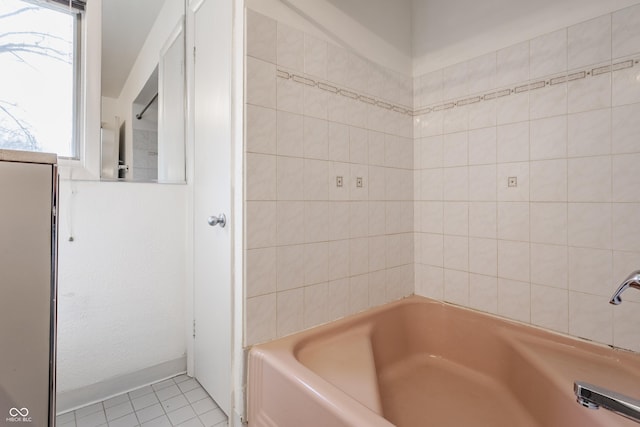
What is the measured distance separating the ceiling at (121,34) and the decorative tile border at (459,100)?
1.05m

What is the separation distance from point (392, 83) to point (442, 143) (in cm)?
48

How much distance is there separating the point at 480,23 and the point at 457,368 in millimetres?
1898

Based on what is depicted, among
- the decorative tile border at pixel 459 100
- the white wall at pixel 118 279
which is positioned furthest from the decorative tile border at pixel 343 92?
the white wall at pixel 118 279

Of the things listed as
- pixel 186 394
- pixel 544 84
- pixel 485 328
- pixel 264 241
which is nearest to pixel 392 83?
pixel 544 84

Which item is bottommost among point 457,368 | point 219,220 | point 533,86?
point 457,368

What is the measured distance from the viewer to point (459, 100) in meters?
1.72

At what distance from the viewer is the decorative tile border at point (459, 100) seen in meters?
1.28

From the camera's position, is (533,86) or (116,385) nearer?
(533,86)

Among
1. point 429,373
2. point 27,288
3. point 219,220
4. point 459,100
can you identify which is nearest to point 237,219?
point 219,220

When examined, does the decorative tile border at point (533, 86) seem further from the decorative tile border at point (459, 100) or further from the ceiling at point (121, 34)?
the ceiling at point (121, 34)

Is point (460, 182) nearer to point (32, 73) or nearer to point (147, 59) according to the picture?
point (147, 59)

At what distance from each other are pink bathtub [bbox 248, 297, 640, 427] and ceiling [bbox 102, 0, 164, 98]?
166cm

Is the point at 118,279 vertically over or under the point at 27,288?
under

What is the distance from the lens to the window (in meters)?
1.36
